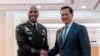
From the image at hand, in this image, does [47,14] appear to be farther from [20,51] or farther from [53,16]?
[20,51]

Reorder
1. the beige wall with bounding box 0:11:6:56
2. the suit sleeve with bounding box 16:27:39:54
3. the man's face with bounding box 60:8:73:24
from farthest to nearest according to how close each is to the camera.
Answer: the beige wall with bounding box 0:11:6:56
the suit sleeve with bounding box 16:27:39:54
the man's face with bounding box 60:8:73:24

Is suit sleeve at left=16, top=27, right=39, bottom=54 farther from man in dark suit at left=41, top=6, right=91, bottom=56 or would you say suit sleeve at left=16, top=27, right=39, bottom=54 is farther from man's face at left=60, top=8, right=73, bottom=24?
man's face at left=60, top=8, right=73, bottom=24

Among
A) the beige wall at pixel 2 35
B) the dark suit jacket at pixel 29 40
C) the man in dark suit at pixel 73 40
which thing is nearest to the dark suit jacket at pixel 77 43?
the man in dark suit at pixel 73 40

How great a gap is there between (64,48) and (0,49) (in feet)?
13.6

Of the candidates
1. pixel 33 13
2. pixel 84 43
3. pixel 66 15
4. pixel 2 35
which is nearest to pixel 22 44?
pixel 33 13

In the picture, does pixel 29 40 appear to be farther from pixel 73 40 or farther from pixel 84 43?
pixel 84 43

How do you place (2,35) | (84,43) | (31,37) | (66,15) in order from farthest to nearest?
(2,35) < (31,37) < (66,15) < (84,43)

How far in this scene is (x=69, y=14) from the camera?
9.71ft

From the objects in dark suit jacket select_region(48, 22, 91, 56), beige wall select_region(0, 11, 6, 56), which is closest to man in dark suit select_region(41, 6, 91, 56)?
dark suit jacket select_region(48, 22, 91, 56)

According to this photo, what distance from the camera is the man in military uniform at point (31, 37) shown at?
10.5 feet

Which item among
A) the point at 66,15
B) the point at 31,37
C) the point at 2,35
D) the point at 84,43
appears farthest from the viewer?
the point at 2,35

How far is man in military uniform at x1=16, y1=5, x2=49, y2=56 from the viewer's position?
3.21 meters

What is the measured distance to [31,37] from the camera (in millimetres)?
3205

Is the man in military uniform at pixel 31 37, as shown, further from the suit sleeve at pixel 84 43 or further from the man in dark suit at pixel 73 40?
the suit sleeve at pixel 84 43
